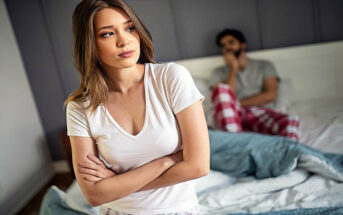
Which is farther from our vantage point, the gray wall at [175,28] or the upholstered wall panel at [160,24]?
the upholstered wall panel at [160,24]

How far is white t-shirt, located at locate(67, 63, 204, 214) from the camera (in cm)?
105

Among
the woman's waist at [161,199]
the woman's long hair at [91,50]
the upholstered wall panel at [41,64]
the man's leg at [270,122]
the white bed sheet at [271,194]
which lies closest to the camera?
the woman's long hair at [91,50]

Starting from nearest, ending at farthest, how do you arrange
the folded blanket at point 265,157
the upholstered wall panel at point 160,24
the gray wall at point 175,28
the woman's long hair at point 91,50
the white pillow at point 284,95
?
1. the woman's long hair at point 91,50
2. the folded blanket at point 265,157
3. the white pillow at point 284,95
4. the gray wall at point 175,28
5. the upholstered wall panel at point 160,24

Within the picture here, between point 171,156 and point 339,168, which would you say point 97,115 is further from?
point 339,168

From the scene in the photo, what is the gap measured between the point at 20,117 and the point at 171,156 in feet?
7.12

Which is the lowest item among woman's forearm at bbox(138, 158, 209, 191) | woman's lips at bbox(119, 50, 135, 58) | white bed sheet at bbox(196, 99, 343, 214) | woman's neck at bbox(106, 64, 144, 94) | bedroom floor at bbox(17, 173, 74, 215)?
bedroom floor at bbox(17, 173, 74, 215)

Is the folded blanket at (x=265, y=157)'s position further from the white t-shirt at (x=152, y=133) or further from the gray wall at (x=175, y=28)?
the gray wall at (x=175, y=28)

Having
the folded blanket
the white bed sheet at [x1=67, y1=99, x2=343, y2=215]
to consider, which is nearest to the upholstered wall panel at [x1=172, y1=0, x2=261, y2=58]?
the folded blanket

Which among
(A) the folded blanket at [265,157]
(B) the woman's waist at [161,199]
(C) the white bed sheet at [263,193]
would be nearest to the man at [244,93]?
(A) the folded blanket at [265,157]

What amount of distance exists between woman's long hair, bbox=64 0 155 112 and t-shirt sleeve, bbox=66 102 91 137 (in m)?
0.03

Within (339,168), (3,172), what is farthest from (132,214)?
(3,172)

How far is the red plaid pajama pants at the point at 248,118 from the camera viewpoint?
7.23 feet

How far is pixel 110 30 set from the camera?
1023mm

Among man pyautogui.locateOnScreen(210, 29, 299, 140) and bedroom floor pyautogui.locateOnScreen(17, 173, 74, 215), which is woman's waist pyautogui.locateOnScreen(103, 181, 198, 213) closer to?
man pyautogui.locateOnScreen(210, 29, 299, 140)
